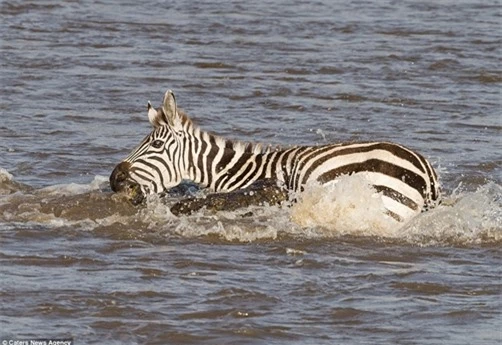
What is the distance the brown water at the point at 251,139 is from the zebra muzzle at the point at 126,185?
4.5 inches

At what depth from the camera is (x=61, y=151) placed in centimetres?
1383

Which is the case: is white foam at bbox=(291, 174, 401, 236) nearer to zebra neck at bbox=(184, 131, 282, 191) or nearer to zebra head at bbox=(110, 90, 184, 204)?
zebra neck at bbox=(184, 131, 282, 191)

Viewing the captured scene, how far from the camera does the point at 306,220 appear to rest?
10.7 m

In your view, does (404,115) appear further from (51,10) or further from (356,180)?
(51,10)

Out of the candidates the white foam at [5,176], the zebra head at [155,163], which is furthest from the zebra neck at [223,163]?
the white foam at [5,176]

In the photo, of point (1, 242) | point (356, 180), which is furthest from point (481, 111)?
point (1, 242)

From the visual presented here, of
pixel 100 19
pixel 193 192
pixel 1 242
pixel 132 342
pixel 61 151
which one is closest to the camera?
pixel 132 342

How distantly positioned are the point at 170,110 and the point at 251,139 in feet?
11.8

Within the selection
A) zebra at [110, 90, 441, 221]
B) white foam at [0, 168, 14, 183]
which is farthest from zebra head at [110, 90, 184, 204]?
white foam at [0, 168, 14, 183]

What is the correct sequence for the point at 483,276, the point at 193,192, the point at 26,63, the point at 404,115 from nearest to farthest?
the point at 483,276 → the point at 193,192 → the point at 404,115 → the point at 26,63

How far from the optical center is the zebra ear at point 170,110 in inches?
437

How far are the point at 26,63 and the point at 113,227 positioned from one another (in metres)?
8.47

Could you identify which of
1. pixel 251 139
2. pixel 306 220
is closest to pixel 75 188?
pixel 306 220

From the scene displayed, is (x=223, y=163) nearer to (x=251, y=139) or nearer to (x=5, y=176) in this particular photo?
(x=5, y=176)
